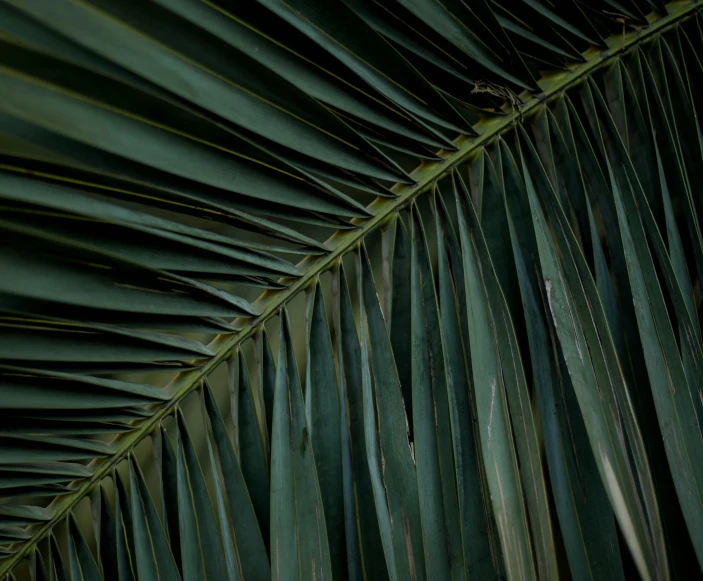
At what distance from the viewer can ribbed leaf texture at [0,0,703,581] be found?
49 centimetres

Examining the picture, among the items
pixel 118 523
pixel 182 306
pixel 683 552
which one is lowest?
pixel 683 552

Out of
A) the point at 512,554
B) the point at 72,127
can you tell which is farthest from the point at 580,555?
the point at 72,127

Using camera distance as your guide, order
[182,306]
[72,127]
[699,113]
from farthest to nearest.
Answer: [699,113]
[182,306]
[72,127]

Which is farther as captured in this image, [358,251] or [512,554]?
[358,251]

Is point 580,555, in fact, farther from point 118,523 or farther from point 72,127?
point 72,127

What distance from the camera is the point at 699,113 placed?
0.66m

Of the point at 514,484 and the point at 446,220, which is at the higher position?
the point at 446,220

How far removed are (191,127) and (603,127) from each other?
0.47 metres

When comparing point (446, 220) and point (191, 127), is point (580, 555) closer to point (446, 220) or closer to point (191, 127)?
point (446, 220)

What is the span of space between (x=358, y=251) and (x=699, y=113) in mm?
443

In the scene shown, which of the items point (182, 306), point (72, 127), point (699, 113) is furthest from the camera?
point (699, 113)

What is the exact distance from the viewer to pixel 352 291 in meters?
0.67

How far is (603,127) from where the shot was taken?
2.12 feet

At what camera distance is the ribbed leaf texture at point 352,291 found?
0.49m
